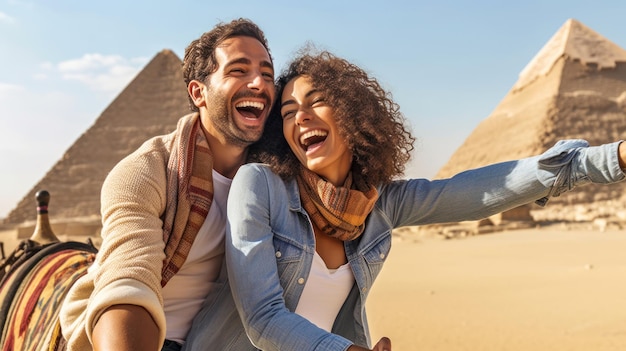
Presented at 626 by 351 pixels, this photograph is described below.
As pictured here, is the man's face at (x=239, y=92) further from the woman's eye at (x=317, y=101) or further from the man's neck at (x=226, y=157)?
the woman's eye at (x=317, y=101)

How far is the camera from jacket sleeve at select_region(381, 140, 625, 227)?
204cm

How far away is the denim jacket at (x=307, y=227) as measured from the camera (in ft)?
6.00

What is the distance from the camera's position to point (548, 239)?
23984 mm

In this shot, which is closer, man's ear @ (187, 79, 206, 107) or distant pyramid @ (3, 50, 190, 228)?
man's ear @ (187, 79, 206, 107)

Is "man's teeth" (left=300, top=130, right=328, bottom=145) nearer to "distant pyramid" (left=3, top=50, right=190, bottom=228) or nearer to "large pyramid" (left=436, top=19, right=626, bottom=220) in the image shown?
"distant pyramid" (left=3, top=50, right=190, bottom=228)

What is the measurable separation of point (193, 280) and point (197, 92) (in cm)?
69

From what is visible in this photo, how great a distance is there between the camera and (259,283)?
1830mm

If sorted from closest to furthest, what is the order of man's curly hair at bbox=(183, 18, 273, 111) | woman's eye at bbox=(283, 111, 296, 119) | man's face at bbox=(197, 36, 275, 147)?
woman's eye at bbox=(283, 111, 296, 119), man's face at bbox=(197, 36, 275, 147), man's curly hair at bbox=(183, 18, 273, 111)

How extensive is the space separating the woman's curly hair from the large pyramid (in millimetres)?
64329

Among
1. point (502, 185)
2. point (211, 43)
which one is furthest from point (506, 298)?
point (211, 43)

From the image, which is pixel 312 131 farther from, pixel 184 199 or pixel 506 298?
pixel 506 298

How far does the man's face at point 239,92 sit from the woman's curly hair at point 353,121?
0.17 feet

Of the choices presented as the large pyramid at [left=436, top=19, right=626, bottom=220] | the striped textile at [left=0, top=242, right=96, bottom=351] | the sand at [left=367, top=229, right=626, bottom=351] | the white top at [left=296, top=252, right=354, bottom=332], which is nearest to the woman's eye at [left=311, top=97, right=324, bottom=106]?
the white top at [left=296, top=252, right=354, bottom=332]

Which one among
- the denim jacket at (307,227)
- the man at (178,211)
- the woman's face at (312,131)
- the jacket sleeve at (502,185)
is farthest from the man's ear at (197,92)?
the jacket sleeve at (502,185)
